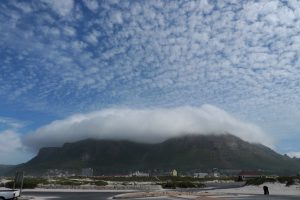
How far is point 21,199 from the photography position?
49188 mm

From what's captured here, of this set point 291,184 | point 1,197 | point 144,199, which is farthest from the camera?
point 291,184

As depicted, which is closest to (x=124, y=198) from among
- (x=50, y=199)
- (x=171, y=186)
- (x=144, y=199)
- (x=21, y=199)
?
(x=144, y=199)

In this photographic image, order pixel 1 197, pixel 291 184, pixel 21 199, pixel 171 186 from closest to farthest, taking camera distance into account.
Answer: pixel 1 197 < pixel 21 199 < pixel 291 184 < pixel 171 186

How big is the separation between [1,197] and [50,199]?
14.8 metres

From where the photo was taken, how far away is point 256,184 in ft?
366

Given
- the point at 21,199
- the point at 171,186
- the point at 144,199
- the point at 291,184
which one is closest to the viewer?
the point at 21,199

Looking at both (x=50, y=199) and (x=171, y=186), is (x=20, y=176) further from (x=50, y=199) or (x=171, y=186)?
(x=171, y=186)

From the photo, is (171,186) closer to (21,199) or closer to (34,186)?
(34,186)

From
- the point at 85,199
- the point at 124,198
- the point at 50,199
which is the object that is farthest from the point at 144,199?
the point at 50,199

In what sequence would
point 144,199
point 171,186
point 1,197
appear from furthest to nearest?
point 171,186 < point 144,199 < point 1,197

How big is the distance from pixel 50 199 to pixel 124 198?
9574 millimetres

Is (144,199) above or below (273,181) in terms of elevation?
below

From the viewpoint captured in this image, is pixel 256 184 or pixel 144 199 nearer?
pixel 144 199

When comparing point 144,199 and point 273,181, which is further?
point 273,181
